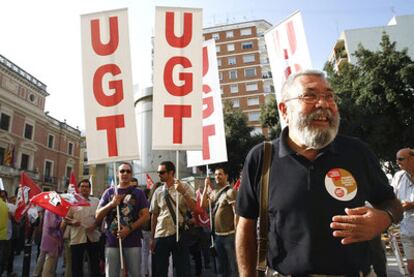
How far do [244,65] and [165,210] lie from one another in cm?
4441

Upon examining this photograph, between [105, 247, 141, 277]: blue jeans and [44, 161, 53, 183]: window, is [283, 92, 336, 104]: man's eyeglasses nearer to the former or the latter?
[105, 247, 141, 277]: blue jeans

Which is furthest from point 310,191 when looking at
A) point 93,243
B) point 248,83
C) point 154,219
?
point 248,83

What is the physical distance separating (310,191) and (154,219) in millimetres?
3516

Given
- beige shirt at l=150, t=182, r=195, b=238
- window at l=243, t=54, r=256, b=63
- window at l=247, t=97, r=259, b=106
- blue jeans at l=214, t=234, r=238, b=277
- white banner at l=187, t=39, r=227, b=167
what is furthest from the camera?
window at l=243, t=54, r=256, b=63

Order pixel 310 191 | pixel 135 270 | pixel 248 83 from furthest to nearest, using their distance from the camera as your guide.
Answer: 1. pixel 248 83
2. pixel 135 270
3. pixel 310 191

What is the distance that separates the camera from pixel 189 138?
15.5 ft

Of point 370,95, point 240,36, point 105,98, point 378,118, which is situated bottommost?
point 105,98

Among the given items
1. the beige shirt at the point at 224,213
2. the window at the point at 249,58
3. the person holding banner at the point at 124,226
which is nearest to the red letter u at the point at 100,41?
the person holding banner at the point at 124,226

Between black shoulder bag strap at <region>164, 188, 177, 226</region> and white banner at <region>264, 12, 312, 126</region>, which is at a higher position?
white banner at <region>264, 12, 312, 126</region>

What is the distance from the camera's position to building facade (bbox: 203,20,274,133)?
45.7 meters

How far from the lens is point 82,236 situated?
16.9 feet

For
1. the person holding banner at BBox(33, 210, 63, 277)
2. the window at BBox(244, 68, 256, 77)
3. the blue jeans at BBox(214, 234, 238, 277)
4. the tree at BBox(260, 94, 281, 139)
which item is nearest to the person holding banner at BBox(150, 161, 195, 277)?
the blue jeans at BBox(214, 234, 238, 277)

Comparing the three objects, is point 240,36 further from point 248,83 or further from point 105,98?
point 105,98

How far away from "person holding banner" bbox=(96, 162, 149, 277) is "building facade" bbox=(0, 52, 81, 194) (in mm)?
33999
